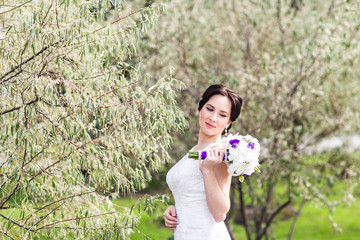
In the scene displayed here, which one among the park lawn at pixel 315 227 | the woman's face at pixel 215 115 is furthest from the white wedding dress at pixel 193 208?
the park lawn at pixel 315 227

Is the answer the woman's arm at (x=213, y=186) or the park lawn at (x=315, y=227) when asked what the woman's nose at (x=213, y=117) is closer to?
the woman's arm at (x=213, y=186)

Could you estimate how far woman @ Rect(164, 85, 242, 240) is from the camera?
3.58 metres

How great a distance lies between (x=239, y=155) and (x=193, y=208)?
614mm

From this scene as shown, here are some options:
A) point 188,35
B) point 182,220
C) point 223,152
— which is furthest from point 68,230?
point 188,35

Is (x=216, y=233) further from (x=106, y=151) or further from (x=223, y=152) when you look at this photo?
(x=106, y=151)

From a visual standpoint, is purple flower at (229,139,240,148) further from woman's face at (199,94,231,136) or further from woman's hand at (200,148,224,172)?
woman's face at (199,94,231,136)

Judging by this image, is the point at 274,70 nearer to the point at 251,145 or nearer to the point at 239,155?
the point at 251,145

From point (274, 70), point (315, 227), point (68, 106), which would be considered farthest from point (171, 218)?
point (315, 227)

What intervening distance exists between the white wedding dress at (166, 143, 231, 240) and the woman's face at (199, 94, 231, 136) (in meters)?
0.30

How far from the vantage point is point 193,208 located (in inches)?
147

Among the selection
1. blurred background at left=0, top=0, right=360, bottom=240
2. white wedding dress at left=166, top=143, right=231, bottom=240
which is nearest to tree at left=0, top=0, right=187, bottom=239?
blurred background at left=0, top=0, right=360, bottom=240

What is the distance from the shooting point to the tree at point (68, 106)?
4078 millimetres

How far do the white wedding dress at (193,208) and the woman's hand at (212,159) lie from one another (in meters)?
0.15

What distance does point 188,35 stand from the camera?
29.2ft
